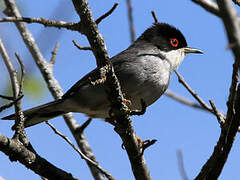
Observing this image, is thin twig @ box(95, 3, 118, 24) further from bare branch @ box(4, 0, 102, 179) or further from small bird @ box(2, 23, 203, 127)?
bare branch @ box(4, 0, 102, 179)

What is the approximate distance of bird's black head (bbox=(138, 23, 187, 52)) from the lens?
6.40 meters

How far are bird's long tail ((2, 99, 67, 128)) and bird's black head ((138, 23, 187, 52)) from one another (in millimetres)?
2071

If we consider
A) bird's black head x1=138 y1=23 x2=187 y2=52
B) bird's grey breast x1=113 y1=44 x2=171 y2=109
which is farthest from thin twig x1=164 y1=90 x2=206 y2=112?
bird's black head x1=138 y1=23 x2=187 y2=52

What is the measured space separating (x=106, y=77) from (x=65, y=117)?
2719 mm

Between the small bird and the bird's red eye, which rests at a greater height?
the bird's red eye

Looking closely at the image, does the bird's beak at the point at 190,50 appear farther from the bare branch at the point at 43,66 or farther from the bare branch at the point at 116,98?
the bare branch at the point at 116,98

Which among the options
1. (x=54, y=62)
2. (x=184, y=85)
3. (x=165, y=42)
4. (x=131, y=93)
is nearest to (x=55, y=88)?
(x=54, y=62)

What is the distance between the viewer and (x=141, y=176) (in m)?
3.79

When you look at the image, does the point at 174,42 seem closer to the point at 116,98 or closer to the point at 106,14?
the point at 116,98

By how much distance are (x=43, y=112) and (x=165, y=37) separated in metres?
2.58

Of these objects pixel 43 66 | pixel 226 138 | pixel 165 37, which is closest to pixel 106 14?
pixel 226 138

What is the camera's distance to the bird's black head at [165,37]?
21.0ft

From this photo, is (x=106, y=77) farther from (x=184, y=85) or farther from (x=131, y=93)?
(x=131, y=93)

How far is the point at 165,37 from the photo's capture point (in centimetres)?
654
